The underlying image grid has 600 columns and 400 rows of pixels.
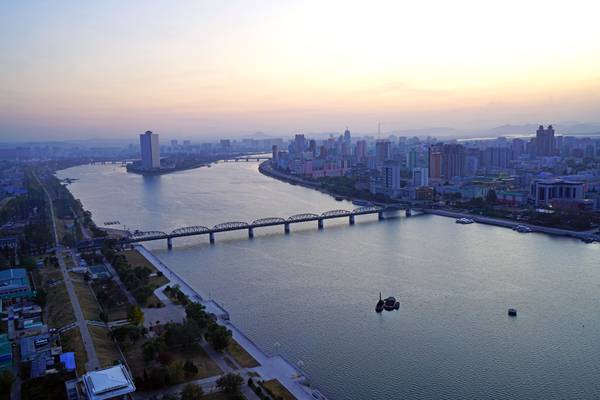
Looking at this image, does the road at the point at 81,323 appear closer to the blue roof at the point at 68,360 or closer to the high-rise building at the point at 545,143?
the blue roof at the point at 68,360

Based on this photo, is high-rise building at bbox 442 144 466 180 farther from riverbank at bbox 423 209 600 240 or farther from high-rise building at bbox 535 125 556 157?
high-rise building at bbox 535 125 556 157

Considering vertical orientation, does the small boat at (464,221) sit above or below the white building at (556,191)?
below

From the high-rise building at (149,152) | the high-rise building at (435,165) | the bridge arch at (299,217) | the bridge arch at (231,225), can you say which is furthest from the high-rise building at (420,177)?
the high-rise building at (149,152)

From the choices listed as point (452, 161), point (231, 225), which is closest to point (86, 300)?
point (231, 225)

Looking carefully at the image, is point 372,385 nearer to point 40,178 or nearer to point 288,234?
point 288,234

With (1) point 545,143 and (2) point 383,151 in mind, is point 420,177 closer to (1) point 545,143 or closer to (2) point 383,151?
(2) point 383,151

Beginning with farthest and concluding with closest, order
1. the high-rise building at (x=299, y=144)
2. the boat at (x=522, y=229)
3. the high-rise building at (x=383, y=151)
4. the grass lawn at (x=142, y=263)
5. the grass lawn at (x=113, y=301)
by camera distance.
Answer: the high-rise building at (x=299, y=144) → the high-rise building at (x=383, y=151) → the boat at (x=522, y=229) → the grass lawn at (x=142, y=263) → the grass lawn at (x=113, y=301)

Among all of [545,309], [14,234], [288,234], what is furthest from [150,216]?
[545,309]
